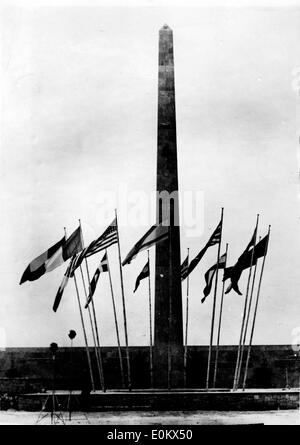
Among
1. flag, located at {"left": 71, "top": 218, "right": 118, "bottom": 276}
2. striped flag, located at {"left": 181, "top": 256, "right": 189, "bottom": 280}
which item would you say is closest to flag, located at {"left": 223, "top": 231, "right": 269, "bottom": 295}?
striped flag, located at {"left": 181, "top": 256, "right": 189, "bottom": 280}

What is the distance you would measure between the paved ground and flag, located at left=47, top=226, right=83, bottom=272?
367cm

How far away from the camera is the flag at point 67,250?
17234 millimetres

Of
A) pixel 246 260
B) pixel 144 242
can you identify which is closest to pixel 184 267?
pixel 246 260

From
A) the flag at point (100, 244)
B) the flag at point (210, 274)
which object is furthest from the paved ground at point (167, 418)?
the flag at point (100, 244)

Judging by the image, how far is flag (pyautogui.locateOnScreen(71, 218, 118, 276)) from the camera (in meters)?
18.0

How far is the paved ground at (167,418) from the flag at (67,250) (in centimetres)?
367

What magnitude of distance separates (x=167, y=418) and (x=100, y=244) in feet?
15.1

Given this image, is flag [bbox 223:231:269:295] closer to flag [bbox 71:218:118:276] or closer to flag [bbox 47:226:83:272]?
flag [bbox 71:218:118:276]

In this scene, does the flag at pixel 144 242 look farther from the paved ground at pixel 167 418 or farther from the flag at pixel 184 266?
the paved ground at pixel 167 418

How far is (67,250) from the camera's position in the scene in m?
17.7

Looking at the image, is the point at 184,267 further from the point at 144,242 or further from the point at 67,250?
the point at 67,250
